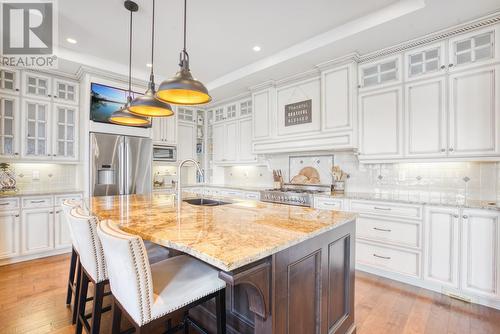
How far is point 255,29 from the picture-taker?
2861mm

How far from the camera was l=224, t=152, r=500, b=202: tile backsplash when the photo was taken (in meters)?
2.57

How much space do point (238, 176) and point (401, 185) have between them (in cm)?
316

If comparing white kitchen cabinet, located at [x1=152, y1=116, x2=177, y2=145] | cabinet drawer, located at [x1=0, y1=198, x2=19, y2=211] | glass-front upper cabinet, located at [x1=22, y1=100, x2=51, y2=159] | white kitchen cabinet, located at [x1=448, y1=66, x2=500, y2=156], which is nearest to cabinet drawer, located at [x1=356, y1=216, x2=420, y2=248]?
white kitchen cabinet, located at [x1=448, y1=66, x2=500, y2=156]

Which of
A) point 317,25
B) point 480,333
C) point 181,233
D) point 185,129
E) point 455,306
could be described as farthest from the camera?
point 185,129

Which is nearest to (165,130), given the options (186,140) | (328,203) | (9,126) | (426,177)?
(186,140)

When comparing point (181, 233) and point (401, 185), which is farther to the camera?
point (401, 185)

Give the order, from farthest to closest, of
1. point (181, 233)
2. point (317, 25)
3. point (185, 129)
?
point (185, 129) < point (317, 25) < point (181, 233)

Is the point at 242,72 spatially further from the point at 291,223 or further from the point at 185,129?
the point at 291,223

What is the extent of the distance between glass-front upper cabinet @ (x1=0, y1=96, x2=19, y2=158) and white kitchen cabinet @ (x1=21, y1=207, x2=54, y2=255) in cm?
86

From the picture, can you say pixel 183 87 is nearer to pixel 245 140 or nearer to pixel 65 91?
pixel 245 140

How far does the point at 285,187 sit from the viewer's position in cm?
416

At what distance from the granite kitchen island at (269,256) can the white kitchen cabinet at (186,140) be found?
323 centimetres

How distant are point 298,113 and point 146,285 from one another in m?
3.27

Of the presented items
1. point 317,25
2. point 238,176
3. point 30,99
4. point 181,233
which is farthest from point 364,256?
point 30,99
